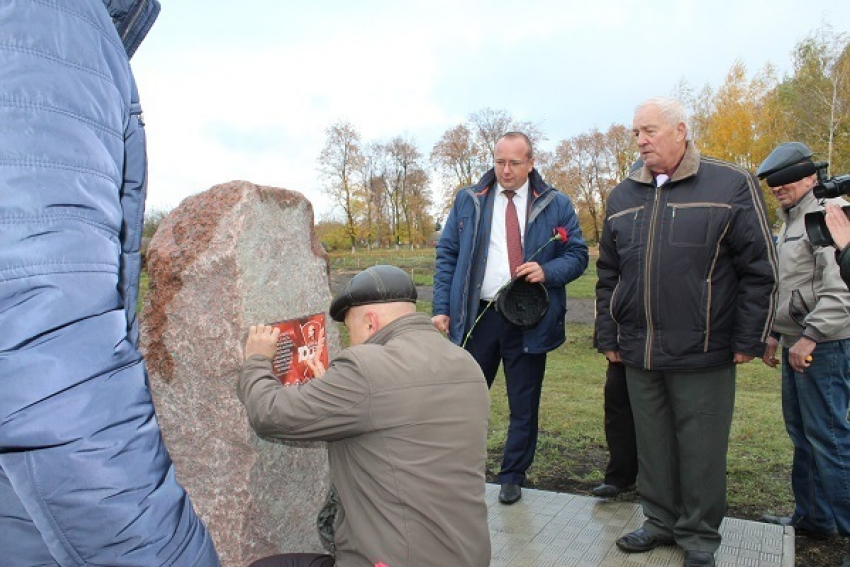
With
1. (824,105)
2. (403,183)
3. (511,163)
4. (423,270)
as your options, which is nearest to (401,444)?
(511,163)

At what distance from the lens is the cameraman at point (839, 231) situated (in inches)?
113

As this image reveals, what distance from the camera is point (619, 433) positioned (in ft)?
14.6

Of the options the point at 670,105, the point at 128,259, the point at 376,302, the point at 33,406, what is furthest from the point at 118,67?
the point at 670,105

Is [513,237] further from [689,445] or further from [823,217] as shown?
[823,217]

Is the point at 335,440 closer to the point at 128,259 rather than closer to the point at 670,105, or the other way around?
the point at 128,259

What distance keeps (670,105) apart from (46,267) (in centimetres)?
326

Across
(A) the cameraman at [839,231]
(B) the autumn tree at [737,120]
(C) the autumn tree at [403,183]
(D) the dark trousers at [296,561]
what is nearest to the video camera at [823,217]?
(A) the cameraman at [839,231]

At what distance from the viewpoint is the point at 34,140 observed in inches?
36.6

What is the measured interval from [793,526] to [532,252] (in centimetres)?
219

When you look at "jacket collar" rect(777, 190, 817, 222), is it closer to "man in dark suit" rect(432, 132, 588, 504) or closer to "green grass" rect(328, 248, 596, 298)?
"man in dark suit" rect(432, 132, 588, 504)

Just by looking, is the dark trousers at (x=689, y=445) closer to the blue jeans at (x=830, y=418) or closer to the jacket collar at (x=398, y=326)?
the blue jeans at (x=830, y=418)

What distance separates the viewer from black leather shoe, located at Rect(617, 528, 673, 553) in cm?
356

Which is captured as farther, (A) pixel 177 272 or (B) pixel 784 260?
(B) pixel 784 260

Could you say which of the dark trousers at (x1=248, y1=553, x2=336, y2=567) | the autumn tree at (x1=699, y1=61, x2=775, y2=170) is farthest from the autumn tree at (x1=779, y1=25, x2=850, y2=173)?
the dark trousers at (x1=248, y1=553, x2=336, y2=567)
